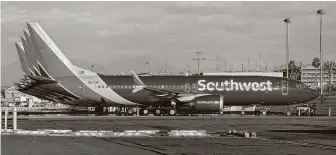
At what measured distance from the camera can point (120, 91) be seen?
2228 inches

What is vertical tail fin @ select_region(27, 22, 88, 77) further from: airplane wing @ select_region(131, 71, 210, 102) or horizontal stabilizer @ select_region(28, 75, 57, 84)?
airplane wing @ select_region(131, 71, 210, 102)

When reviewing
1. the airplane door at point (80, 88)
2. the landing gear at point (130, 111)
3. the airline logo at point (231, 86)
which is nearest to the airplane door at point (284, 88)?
the airline logo at point (231, 86)

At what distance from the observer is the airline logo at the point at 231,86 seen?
5703cm

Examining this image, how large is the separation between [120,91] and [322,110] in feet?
90.1

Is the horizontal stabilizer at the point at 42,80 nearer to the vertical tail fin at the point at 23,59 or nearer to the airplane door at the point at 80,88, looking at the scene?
the airplane door at the point at 80,88

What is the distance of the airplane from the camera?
55.5 metres

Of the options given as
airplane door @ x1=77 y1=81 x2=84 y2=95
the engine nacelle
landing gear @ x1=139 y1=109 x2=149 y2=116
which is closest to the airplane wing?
landing gear @ x1=139 y1=109 x2=149 y2=116

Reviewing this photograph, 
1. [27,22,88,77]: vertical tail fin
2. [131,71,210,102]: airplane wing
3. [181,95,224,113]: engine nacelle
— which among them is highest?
[27,22,88,77]: vertical tail fin

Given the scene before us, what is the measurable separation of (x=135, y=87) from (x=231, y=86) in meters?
9.78

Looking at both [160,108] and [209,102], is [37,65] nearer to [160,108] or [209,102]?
[160,108]

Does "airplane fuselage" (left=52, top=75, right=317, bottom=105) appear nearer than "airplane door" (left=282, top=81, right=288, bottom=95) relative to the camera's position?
Yes

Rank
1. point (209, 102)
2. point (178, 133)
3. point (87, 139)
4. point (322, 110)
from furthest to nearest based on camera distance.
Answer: point (322, 110) < point (209, 102) < point (178, 133) < point (87, 139)

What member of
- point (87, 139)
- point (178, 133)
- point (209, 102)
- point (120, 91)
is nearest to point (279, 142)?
point (178, 133)

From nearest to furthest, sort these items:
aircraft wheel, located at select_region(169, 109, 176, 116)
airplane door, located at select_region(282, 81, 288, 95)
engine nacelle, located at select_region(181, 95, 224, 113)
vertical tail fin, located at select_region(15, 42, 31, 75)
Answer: engine nacelle, located at select_region(181, 95, 224, 113)
aircraft wheel, located at select_region(169, 109, 176, 116)
airplane door, located at select_region(282, 81, 288, 95)
vertical tail fin, located at select_region(15, 42, 31, 75)
